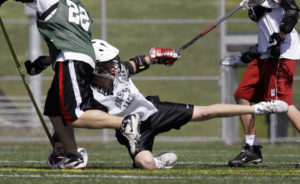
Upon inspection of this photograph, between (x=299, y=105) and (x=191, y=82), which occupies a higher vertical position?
(x=299, y=105)

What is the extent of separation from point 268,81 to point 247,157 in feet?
2.50

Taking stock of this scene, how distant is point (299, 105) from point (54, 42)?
275 inches

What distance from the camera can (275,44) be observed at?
21.2 feet

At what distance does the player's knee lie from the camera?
5848 millimetres

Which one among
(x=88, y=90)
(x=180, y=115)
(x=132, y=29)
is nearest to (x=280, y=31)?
(x=180, y=115)

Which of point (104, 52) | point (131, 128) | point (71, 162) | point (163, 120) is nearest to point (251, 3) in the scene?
point (163, 120)

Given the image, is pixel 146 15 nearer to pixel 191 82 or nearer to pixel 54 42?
pixel 191 82

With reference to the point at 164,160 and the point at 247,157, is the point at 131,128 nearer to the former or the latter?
the point at 164,160

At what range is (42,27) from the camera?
228 inches

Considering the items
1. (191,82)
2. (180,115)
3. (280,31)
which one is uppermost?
(280,31)

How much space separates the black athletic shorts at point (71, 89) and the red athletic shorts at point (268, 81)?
70.8 inches

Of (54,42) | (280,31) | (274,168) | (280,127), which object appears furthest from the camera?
(280,127)

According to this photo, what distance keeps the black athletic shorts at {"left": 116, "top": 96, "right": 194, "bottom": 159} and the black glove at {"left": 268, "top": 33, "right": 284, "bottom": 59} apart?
0.98 metres

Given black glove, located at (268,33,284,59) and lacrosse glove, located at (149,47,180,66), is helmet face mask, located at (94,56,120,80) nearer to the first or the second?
lacrosse glove, located at (149,47,180,66)
